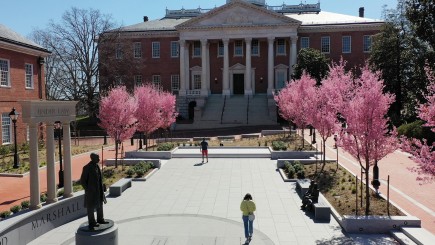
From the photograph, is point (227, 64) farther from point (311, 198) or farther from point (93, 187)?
point (93, 187)

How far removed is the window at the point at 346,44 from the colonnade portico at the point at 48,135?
155ft

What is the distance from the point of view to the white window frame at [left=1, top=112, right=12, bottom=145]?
92.2 feet

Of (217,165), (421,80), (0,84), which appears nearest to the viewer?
(217,165)

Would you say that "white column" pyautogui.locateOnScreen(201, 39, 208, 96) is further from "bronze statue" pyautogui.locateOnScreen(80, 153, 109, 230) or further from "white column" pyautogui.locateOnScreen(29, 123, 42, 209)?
"bronze statue" pyautogui.locateOnScreen(80, 153, 109, 230)

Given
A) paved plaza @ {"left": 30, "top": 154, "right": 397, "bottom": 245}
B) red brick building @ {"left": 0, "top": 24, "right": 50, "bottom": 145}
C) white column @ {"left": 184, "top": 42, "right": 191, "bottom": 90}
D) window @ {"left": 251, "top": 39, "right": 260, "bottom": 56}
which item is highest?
window @ {"left": 251, "top": 39, "right": 260, "bottom": 56}

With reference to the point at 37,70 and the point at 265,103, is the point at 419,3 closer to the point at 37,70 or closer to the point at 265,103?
the point at 265,103

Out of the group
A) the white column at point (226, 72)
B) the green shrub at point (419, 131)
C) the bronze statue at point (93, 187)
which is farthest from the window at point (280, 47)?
the bronze statue at point (93, 187)

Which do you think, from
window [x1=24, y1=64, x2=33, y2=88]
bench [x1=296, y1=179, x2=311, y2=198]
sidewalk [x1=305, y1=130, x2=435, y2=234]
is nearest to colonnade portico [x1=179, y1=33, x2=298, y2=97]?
window [x1=24, y1=64, x2=33, y2=88]

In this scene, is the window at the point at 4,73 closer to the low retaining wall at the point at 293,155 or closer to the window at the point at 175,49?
the low retaining wall at the point at 293,155

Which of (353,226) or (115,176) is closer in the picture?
(353,226)

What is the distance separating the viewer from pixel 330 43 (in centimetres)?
5391

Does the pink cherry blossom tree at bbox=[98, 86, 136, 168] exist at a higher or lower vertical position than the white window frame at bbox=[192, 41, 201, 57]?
lower

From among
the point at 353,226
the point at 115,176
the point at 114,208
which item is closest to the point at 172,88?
the point at 115,176

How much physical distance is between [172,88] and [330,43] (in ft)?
76.3
